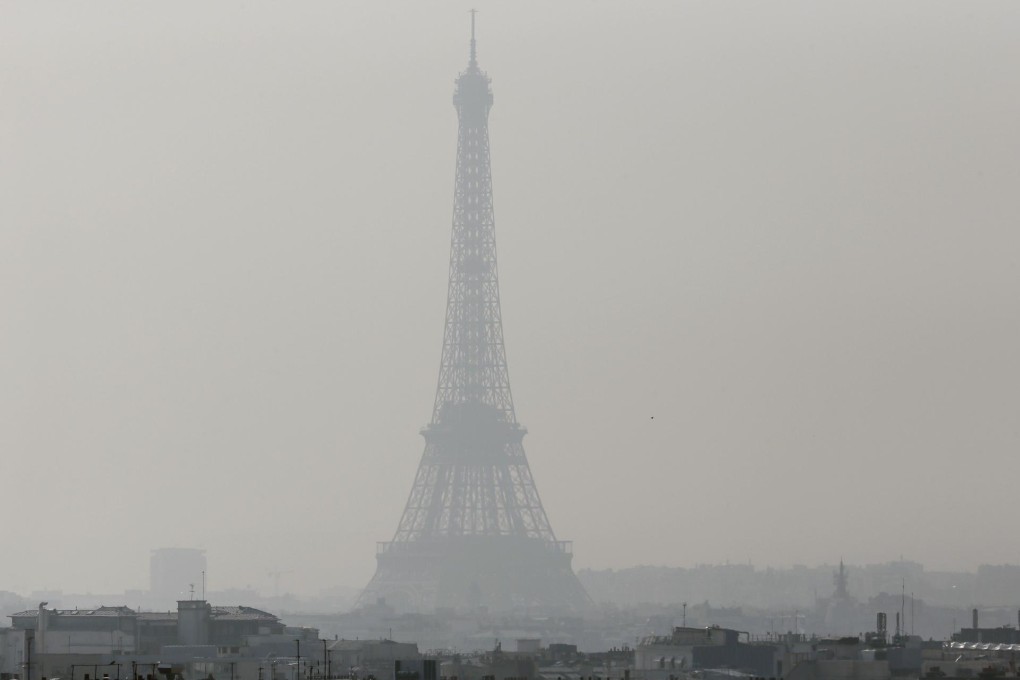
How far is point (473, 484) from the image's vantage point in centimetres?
16338

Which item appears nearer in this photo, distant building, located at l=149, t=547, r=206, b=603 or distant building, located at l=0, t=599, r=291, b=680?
distant building, located at l=0, t=599, r=291, b=680

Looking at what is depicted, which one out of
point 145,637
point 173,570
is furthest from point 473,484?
point 145,637

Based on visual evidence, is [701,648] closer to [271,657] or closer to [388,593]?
[271,657]

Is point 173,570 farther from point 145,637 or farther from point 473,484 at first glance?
point 145,637

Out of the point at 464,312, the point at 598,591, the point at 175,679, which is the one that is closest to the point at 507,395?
the point at 464,312

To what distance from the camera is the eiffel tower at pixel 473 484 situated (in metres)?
162

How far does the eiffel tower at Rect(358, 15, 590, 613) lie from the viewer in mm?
162375

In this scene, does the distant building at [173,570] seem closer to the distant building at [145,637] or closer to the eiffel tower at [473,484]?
the eiffel tower at [473,484]

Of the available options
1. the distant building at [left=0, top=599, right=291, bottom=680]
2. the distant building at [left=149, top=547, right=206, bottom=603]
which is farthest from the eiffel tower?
the distant building at [left=0, top=599, right=291, bottom=680]

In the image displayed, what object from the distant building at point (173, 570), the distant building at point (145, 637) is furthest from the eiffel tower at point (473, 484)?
the distant building at point (145, 637)

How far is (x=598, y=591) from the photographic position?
183750 mm

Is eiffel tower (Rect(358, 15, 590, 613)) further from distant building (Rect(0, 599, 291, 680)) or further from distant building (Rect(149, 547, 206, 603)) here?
distant building (Rect(0, 599, 291, 680))

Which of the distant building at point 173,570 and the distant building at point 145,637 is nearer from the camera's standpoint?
the distant building at point 145,637

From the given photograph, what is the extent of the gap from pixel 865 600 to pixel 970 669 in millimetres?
83051
